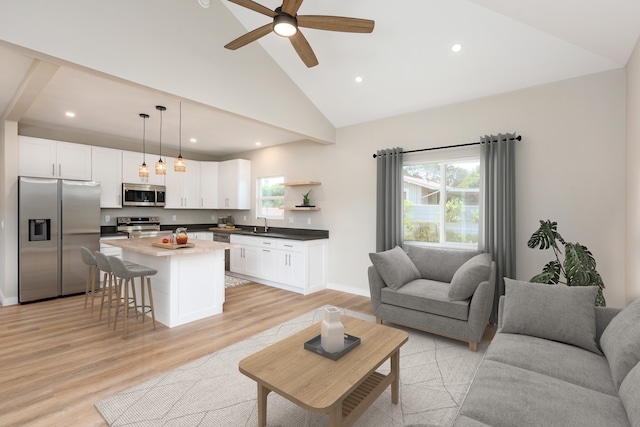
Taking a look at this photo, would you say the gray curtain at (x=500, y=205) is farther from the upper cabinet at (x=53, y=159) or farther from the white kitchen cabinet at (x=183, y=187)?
the upper cabinet at (x=53, y=159)

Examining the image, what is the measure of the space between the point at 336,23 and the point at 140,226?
549 cm

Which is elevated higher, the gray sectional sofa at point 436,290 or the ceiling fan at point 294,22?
the ceiling fan at point 294,22

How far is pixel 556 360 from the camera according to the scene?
186cm

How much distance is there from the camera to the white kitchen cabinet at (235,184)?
6711mm

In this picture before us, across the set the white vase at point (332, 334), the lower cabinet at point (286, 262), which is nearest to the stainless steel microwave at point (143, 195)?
the lower cabinet at point (286, 262)

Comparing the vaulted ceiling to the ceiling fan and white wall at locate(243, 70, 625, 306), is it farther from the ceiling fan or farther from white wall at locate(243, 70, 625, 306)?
the ceiling fan

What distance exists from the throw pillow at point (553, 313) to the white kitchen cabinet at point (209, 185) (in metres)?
6.20

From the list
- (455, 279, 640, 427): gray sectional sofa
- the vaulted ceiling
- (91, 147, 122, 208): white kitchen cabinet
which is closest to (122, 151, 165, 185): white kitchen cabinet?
(91, 147, 122, 208): white kitchen cabinet

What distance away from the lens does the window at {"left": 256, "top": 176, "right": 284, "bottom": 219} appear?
21.0ft

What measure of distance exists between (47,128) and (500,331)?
6.93 meters

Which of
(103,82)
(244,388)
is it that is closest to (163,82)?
(103,82)

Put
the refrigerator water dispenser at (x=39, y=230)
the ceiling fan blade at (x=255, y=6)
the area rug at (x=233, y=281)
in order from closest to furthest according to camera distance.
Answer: the ceiling fan blade at (x=255, y=6) → the refrigerator water dispenser at (x=39, y=230) → the area rug at (x=233, y=281)

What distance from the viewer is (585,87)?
323cm

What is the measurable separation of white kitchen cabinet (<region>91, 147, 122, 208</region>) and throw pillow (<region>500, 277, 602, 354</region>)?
6167mm
